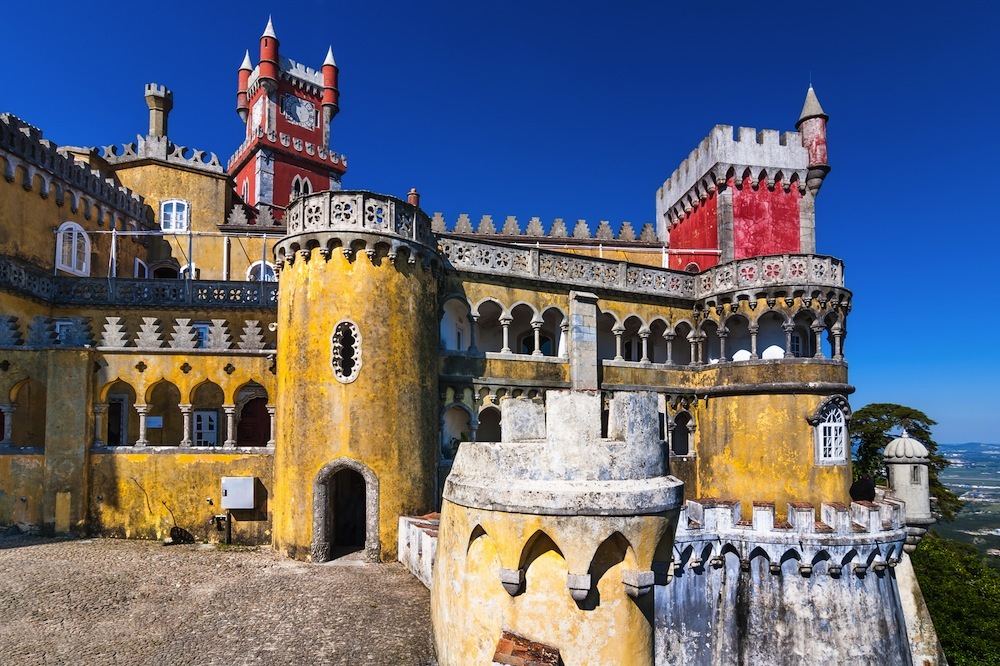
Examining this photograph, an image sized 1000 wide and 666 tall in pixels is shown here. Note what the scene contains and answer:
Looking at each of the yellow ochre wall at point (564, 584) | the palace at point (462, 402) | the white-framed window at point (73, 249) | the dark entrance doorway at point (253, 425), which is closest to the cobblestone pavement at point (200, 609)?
the palace at point (462, 402)

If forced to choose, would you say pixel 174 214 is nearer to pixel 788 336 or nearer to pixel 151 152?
pixel 151 152

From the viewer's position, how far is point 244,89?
1628 inches

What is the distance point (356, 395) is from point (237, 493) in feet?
14.9

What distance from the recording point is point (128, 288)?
829 inches

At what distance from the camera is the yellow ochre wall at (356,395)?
15031 millimetres

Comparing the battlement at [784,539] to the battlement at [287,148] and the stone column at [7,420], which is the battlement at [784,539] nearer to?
the stone column at [7,420]

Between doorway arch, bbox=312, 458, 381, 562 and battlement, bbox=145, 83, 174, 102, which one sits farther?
battlement, bbox=145, 83, 174, 102

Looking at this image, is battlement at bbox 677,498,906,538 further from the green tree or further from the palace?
the green tree

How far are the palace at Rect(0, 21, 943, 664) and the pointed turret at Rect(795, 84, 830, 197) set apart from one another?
0.09 m

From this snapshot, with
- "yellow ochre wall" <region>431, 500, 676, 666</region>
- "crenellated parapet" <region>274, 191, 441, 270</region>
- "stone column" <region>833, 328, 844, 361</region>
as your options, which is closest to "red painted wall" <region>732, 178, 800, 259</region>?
"stone column" <region>833, 328, 844, 361</region>

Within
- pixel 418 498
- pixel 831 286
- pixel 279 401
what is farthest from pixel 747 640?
pixel 279 401

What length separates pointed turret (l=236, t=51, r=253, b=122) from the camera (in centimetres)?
4066

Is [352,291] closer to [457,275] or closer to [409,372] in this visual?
[409,372]

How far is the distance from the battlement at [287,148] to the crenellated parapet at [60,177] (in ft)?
33.0
